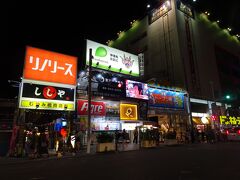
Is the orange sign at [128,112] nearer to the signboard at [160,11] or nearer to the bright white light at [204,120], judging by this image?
the bright white light at [204,120]

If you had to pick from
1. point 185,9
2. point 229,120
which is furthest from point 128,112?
point 185,9

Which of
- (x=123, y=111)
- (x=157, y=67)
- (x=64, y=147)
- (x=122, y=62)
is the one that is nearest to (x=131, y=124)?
(x=123, y=111)

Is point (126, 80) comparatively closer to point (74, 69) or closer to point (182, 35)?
point (74, 69)

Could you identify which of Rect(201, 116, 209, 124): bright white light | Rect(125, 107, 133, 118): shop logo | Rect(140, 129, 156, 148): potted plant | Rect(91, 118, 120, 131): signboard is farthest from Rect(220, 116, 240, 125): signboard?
Rect(91, 118, 120, 131): signboard

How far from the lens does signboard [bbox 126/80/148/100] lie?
80.3 ft

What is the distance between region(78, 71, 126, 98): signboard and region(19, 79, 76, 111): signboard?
296 centimetres

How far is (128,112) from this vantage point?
24125mm

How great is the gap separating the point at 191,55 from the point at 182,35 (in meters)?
4.15

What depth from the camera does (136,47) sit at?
4753 cm

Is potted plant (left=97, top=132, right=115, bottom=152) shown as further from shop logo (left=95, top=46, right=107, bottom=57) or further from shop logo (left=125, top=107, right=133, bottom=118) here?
shop logo (left=95, top=46, right=107, bottom=57)

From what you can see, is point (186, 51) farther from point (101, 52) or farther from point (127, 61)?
point (101, 52)

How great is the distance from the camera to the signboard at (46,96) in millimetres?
16516

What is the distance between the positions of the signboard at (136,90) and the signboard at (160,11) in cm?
2140

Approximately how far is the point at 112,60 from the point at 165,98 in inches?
364
